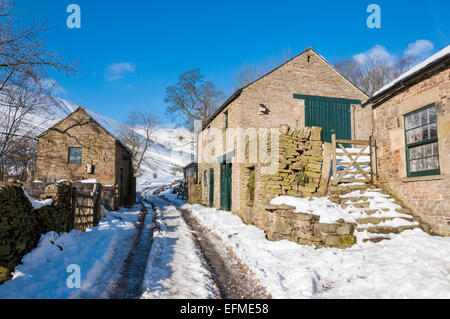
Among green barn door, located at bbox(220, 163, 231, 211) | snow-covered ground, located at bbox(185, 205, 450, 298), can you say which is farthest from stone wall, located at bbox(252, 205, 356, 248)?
green barn door, located at bbox(220, 163, 231, 211)

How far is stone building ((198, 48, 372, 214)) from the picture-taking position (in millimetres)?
13898

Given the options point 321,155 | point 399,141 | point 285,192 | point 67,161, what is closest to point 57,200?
point 285,192

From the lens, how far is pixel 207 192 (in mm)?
18797

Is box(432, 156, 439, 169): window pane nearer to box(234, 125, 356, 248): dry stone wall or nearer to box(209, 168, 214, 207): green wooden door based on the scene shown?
box(234, 125, 356, 248): dry stone wall

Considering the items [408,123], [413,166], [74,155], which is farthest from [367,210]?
[74,155]

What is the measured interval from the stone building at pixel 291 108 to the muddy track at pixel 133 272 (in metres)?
5.90

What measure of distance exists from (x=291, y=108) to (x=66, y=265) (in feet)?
40.3

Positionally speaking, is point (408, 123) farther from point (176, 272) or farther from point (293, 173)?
point (176, 272)

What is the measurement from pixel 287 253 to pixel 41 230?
5453 millimetres

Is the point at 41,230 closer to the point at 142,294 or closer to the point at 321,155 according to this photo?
the point at 142,294

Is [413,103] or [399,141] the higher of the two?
[413,103]

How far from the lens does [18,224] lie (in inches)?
194

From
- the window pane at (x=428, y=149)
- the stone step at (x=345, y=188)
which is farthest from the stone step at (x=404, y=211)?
the window pane at (x=428, y=149)

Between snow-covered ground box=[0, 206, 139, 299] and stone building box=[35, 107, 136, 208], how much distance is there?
29.6ft
